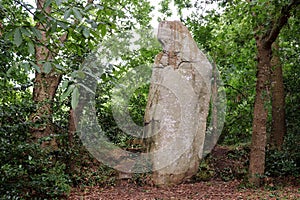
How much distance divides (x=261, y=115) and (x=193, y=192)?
173cm

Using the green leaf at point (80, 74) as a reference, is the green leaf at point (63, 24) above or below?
above

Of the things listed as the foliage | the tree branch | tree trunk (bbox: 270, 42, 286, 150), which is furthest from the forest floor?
the tree branch

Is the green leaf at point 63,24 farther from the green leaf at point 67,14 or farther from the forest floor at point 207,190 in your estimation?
the forest floor at point 207,190

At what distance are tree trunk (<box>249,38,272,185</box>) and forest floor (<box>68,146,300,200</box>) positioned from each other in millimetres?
341

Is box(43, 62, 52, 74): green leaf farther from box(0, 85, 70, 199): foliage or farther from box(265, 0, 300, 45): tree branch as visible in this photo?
box(265, 0, 300, 45): tree branch

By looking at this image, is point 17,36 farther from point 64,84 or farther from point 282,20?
point 282,20

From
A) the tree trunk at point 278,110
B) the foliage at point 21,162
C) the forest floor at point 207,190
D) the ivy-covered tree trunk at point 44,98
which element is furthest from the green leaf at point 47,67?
the tree trunk at point 278,110

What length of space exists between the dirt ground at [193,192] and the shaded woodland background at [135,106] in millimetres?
271

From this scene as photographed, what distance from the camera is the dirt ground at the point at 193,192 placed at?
4.91 meters

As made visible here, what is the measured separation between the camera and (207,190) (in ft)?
18.0

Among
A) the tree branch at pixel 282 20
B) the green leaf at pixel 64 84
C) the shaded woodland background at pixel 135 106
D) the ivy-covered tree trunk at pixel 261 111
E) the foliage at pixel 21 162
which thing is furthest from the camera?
the ivy-covered tree trunk at pixel 261 111

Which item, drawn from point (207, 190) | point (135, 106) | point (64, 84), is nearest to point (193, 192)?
point (207, 190)

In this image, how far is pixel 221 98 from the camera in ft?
31.0

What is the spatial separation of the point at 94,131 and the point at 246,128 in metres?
4.23
